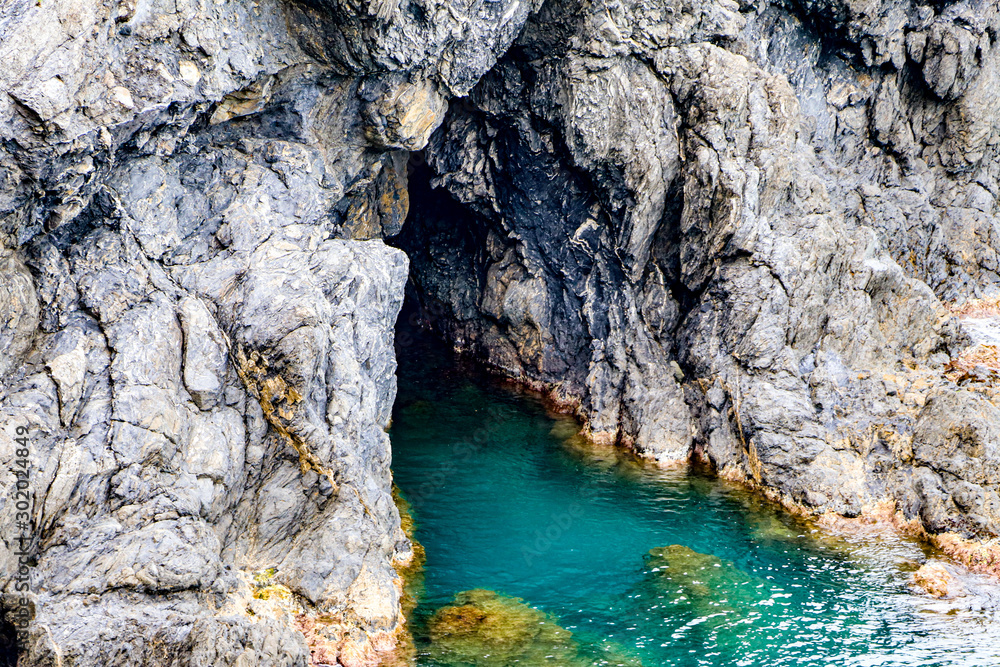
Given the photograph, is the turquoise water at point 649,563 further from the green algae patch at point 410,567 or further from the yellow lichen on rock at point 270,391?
the yellow lichen on rock at point 270,391

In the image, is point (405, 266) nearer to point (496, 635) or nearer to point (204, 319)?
point (204, 319)

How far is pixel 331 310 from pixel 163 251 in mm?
5038

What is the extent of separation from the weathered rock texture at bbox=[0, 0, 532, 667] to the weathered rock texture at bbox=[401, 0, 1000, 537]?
7.17 m

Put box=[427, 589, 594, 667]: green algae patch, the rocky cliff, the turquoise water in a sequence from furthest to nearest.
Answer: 1. the turquoise water
2. box=[427, 589, 594, 667]: green algae patch
3. the rocky cliff

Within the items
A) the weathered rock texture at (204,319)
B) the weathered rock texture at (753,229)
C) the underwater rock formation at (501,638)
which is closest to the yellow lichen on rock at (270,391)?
the weathered rock texture at (204,319)

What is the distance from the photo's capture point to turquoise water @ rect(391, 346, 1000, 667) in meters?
25.5

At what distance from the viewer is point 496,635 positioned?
25.5 m

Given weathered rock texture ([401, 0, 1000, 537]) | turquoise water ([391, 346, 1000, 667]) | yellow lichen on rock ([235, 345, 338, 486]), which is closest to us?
yellow lichen on rock ([235, 345, 338, 486])

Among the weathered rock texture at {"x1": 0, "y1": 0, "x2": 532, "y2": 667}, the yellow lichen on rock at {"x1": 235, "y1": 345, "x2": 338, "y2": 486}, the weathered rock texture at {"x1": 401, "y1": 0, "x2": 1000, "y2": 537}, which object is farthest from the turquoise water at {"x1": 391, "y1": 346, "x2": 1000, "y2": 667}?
the yellow lichen on rock at {"x1": 235, "y1": 345, "x2": 338, "y2": 486}

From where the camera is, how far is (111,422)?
71.6 ft

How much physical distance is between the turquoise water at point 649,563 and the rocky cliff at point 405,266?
7.70ft

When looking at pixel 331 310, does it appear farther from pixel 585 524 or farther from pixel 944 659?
pixel 944 659

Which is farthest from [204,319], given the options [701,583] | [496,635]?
[701,583]

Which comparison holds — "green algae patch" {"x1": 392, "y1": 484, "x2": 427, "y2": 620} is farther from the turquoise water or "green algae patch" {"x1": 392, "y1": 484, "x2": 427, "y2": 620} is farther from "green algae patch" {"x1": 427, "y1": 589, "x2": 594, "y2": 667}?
"green algae patch" {"x1": 427, "y1": 589, "x2": 594, "y2": 667}
